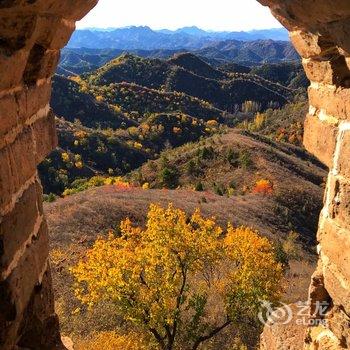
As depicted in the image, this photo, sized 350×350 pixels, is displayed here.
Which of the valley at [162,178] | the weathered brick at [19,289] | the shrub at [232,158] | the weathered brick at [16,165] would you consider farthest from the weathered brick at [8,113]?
the shrub at [232,158]

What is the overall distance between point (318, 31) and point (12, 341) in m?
3.23

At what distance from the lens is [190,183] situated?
164 ft

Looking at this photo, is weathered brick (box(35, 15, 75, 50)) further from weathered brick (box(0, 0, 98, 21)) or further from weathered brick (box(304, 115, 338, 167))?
weathered brick (box(304, 115, 338, 167))

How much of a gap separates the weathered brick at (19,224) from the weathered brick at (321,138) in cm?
249

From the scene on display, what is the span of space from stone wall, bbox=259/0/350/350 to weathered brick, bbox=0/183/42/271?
246cm

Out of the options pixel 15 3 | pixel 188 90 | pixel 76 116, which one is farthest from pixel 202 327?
pixel 188 90

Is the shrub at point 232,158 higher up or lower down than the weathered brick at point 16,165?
lower down

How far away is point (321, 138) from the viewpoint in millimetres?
4070

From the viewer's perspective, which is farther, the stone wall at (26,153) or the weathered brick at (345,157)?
the weathered brick at (345,157)

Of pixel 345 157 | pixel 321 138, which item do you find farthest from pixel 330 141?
pixel 345 157

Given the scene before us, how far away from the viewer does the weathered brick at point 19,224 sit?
317cm

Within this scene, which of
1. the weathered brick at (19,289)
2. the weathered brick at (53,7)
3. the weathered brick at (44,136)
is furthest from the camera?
the weathered brick at (44,136)

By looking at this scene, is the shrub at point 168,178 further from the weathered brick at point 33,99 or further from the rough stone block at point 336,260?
the rough stone block at point 336,260

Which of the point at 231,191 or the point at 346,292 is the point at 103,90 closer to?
the point at 231,191
